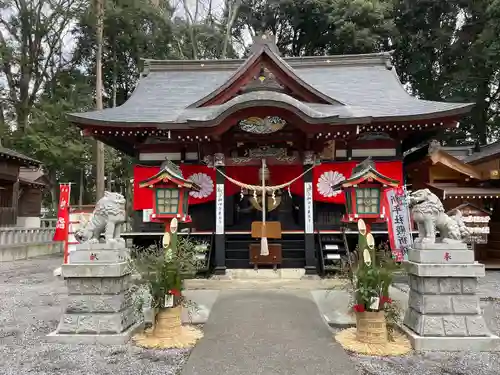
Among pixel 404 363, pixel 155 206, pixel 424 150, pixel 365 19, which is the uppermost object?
pixel 365 19

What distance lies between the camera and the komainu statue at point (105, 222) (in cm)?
486

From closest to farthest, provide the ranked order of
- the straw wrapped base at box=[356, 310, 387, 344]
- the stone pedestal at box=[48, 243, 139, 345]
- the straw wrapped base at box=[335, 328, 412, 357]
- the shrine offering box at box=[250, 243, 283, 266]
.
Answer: the straw wrapped base at box=[335, 328, 412, 357]
the straw wrapped base at box=[356, 310, 387, 344]
the stone pedestal at box=[48, 243, 139, 345]
the shrine offering box at box=[250, 243, 283, 266]

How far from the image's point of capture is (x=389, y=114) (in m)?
9.33

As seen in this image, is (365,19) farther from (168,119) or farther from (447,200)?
(168,119)

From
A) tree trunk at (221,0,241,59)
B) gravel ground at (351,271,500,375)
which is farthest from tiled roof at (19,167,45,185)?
gravel ground at (351,271,500,375)

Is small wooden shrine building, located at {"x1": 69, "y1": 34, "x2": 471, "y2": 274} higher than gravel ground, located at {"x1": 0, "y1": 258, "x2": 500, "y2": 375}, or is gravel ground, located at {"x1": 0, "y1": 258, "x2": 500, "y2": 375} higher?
small wooden shrine building, located at {"x1": 69, "y1": 34, "x2": 471, "y2": 274}

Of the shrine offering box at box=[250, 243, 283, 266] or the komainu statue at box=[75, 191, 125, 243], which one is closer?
the komainu statue at box=[75, 191, 125, 243]

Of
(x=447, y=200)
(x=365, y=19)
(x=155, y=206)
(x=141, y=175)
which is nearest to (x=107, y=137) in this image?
(x=141, y=175)

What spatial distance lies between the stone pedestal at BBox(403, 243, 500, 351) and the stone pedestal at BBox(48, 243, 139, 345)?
366 centimetres

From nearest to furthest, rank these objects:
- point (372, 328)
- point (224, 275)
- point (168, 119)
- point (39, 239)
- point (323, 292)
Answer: point (372, 328), point (323, 292), point (224, 275), point (168, 119), point (39, 239)

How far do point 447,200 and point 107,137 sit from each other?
10.0 metres

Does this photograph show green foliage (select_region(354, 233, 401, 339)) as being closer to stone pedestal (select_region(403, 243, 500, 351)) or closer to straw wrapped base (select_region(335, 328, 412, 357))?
straw wrapped base (select_region(335, 328, 412, 357))

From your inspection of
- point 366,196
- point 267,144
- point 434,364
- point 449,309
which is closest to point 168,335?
point 434,364

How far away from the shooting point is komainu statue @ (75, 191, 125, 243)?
4855mm
